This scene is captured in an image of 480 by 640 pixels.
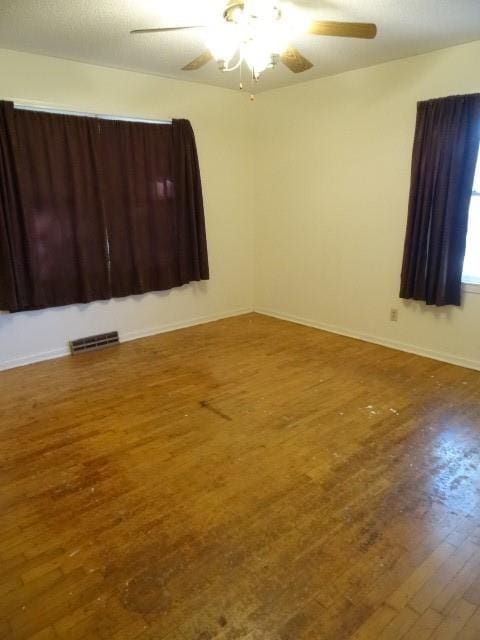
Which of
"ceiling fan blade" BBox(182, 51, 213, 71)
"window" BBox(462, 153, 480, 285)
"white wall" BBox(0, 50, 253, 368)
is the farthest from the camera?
"white wall" BBox(0, 50, 253, 368)

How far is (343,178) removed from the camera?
4242 mm

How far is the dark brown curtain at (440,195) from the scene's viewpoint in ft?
10.8

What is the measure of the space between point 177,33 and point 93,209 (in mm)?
1631

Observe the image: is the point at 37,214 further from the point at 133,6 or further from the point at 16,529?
the point at 16,529

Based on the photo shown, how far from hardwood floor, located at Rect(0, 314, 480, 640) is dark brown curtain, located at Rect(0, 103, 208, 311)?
0.93 m

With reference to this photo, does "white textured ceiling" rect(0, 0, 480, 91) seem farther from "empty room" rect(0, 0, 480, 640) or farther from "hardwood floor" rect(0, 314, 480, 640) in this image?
"hardwood floor" rect(0, 314, 480, 640)

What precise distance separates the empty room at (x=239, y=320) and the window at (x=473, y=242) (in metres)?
0.02

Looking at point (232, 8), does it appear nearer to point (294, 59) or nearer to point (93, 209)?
point (294, 59)

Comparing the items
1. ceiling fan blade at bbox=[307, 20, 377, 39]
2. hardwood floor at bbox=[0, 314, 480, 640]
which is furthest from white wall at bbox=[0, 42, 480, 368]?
Result: ceiling fan blade at bbox=[307, 20, 377, 39]

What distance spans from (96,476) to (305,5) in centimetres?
303

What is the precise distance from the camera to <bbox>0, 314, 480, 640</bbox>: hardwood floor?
1.54 meters

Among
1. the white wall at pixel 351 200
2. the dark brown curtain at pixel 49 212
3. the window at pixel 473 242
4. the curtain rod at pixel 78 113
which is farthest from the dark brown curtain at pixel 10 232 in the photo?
the window at pixel 473 242

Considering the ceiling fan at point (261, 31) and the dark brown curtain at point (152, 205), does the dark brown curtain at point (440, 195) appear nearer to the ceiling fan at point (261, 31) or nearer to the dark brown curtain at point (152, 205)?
the ceiling fan at point (261, 31)

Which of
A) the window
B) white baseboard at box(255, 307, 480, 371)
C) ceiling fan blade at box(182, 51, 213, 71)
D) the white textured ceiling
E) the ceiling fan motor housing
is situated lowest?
white baseboard at box(255, 307, 480, 371)
